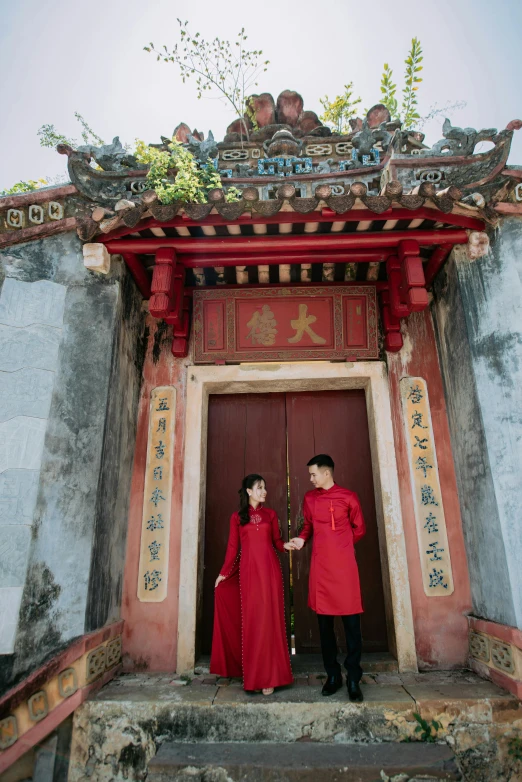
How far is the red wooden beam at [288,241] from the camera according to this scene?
149 inches

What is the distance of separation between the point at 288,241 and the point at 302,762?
346 centimetres

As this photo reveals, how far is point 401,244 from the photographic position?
12.5ft

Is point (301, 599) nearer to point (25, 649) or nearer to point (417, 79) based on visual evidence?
point (25, 649)

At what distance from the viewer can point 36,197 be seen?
12.9ft

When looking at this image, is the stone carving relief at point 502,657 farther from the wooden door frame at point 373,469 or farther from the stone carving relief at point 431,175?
the stone carving relief at point 431,175

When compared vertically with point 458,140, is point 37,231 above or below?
below

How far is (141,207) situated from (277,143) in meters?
2.10

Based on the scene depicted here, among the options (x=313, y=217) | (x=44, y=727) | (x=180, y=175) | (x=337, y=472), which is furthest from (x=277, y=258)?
(x=44, y=727)

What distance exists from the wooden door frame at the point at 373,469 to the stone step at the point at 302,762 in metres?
0.89

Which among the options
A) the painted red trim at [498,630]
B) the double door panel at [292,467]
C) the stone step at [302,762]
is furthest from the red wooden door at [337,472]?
the stone step at [302,762]

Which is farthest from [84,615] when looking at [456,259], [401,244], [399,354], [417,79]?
[417,79]

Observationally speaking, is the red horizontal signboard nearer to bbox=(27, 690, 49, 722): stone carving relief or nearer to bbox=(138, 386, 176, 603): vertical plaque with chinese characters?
bbox=(138, 386, 176, 603): vertical plaque with chinese characters

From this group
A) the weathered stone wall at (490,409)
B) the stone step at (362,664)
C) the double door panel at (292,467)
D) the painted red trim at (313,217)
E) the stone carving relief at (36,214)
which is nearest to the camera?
the weathered stone wall at (490,409)

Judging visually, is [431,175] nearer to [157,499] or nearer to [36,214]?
[36,214]
